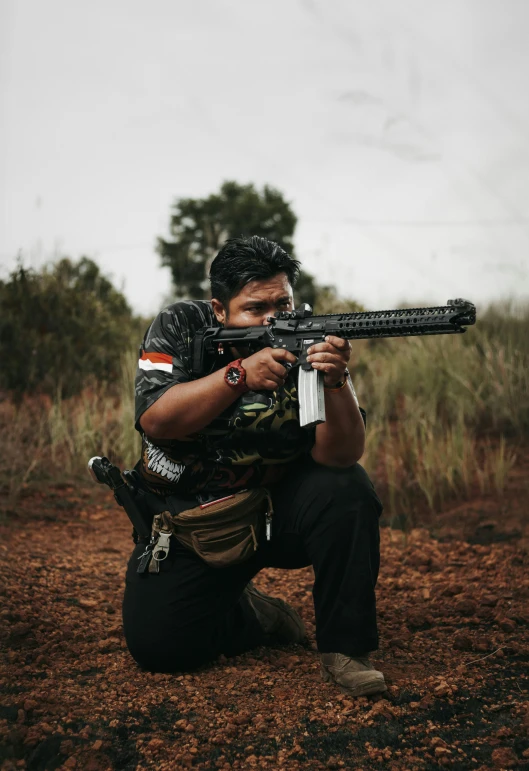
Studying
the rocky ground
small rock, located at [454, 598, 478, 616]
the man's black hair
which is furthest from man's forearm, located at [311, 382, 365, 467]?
small rock, located at [454, 598, 478, 616]

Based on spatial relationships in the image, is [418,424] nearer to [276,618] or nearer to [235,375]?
→ [276,618]

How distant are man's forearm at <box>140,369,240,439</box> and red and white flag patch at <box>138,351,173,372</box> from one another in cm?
15

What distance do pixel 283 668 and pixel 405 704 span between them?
50 cm

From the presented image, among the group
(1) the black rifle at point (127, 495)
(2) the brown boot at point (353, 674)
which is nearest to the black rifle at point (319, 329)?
(1) the black rifle at point (127, 495)

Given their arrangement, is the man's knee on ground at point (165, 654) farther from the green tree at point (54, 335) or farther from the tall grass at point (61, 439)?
the green tree at point (54, 335)

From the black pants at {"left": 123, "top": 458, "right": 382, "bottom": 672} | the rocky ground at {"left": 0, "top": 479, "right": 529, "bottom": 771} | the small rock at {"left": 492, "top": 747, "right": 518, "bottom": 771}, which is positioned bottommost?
the small rock at {"left": 492, "top": 747, "right": 518, "bottom": 771}

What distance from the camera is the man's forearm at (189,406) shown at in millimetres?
2504

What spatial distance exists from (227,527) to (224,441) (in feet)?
0.98

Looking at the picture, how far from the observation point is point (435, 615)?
336 cm

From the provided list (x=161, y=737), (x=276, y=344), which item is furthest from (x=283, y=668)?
(x=276, y=344)

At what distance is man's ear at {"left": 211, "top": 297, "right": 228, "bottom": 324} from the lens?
9.35 ft

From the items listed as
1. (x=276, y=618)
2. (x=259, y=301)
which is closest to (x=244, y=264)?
(x=259, y=301)

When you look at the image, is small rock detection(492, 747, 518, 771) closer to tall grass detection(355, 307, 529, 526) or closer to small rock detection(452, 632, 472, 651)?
small rock detection(452, 632, 472, 651)

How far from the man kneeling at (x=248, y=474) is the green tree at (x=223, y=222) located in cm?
2018
